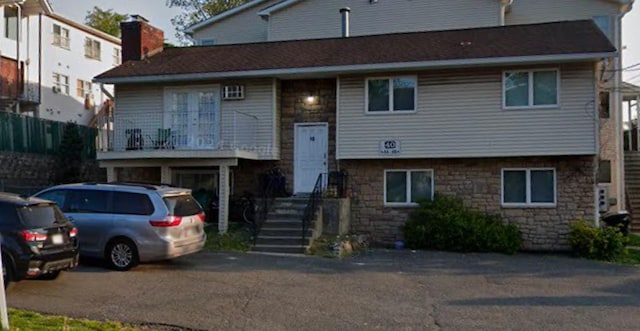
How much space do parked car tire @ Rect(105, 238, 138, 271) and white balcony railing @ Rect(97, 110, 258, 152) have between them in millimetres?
6633

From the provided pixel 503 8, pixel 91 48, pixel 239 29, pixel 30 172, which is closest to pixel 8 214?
pixel 30 172

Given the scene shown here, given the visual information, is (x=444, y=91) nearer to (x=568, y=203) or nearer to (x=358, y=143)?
(x=358, y=143)

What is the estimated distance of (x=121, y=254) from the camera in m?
12.0

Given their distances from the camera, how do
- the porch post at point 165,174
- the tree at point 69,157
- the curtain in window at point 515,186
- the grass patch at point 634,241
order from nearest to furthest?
the curtain in window at point 515,186, the grass patch at point 634,241, the porch post at point 165,174, the tree at point 69,157

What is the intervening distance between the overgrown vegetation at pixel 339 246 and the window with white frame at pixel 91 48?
1008 inches

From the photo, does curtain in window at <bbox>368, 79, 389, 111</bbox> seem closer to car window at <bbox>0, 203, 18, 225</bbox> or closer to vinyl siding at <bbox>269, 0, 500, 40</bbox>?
vinyl siding at <bbox>269, 0, 500, 40</bbox>

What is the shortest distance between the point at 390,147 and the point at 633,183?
42.8 feet

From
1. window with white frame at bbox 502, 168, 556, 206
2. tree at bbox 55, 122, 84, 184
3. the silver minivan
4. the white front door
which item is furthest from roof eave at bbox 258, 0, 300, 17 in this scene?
the silver minivan

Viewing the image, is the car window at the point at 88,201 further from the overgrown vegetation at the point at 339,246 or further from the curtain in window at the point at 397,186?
the curtain in window at the point at 397,186

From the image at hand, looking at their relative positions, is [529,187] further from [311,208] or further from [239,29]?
[239,29]

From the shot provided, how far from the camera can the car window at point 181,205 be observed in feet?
39.9

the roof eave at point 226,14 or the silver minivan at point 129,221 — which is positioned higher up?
the roof eave at point 226,14

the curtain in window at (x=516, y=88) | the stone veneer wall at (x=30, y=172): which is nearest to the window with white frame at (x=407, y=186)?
the curtain in window at (x=516, y=88)

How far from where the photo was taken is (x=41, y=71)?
105 feet
